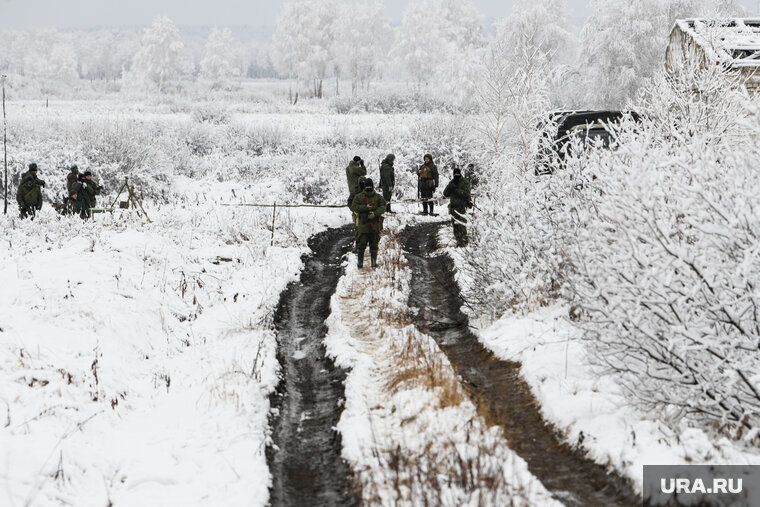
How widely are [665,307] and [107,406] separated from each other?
6088mm

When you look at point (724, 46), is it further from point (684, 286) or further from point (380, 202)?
point (684, 286)

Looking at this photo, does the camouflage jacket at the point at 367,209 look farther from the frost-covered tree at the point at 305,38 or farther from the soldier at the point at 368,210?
the frost-covered tree at the point at 305,38

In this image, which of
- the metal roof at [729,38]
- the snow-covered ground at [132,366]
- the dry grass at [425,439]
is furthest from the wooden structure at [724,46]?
the snow-covered ground at [132,366]

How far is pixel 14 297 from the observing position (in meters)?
8.95

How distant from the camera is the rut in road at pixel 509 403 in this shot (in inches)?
198

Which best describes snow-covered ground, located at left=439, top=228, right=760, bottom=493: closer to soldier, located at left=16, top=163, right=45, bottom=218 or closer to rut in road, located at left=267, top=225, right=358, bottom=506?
rut in road, located at left=267, top=225, right=358, bottom=506

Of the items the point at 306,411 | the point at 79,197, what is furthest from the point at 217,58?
the point at 306,411

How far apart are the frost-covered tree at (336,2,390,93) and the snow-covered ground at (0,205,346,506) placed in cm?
6774

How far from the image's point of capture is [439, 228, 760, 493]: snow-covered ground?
4914mm

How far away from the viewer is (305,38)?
2987 inches

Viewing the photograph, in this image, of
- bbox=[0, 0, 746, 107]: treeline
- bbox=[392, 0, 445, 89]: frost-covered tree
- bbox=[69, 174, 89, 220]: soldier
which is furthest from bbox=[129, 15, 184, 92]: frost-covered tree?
bbox=[69, 174, 89, 220]: soldier

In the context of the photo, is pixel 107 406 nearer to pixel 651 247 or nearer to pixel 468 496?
pixel 468 496

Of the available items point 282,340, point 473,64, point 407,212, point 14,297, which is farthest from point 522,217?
point 473,64

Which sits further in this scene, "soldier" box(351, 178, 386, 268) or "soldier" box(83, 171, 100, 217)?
"soldier" box(83, 171, 100, 217)
